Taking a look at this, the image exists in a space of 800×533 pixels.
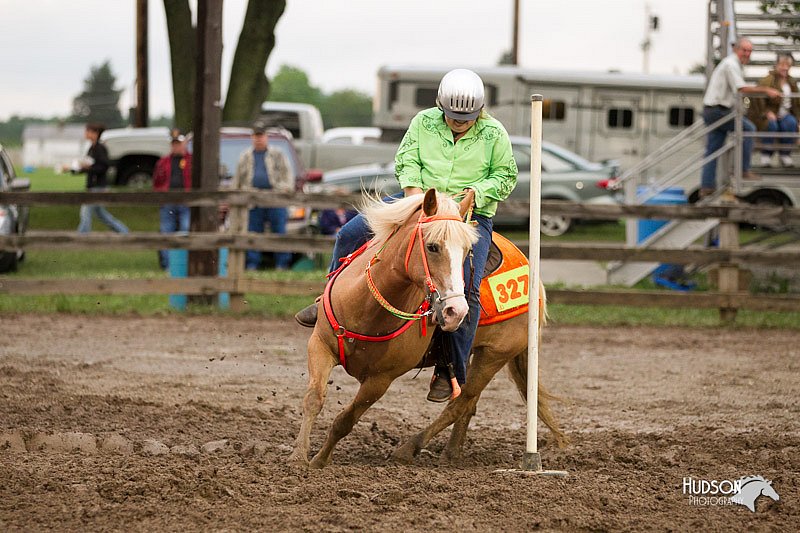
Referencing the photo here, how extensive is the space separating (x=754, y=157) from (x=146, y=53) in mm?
17209

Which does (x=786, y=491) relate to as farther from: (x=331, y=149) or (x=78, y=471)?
(x=331, y=149)

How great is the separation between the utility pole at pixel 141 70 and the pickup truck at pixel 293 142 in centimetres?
165

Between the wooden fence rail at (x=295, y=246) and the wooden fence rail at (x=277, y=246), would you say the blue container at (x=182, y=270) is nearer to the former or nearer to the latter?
→ the wooden fence rail at (x=295, y=246)

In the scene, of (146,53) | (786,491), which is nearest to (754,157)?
(786,491)

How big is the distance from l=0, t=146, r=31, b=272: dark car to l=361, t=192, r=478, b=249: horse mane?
11.4 metres

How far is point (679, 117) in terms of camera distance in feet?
89.0

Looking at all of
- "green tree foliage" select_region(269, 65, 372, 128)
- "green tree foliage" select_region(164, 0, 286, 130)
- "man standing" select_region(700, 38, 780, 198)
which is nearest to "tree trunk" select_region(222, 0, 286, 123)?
"green tree foliage" select_region(164, 0, 286, 130)

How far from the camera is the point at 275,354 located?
1045 centimetres

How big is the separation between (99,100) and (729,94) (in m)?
106

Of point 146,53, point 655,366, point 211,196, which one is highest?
point 146,53

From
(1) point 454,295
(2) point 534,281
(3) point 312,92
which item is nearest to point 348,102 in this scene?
(3) point 312,92

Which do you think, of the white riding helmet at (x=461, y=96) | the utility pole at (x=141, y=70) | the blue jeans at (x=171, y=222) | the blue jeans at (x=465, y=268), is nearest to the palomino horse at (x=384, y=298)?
the blue jeans at (x=465, y=268)

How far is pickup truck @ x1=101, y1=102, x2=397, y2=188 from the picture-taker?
23297 mm

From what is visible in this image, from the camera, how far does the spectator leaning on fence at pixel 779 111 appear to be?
47.5 feet
